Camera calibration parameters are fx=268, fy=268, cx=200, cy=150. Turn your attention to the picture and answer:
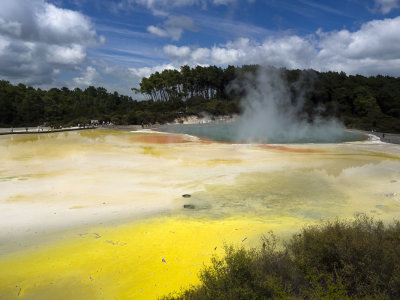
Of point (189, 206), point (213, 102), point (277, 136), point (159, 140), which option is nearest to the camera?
point (189, 206)

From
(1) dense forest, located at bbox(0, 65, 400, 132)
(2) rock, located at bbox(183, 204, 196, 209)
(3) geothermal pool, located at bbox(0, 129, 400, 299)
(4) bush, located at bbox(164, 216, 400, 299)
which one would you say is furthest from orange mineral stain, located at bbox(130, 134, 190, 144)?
(1) dense forest, located at bbox(0, 65, 400, 132)

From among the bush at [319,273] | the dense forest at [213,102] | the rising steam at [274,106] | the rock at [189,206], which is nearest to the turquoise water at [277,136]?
the rising steam at [274,106]

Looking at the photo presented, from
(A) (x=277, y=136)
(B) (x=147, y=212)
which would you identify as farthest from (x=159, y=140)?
(B) (x=147, y=212)

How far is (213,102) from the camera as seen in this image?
66.7 meters

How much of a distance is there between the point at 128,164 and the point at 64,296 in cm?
1030

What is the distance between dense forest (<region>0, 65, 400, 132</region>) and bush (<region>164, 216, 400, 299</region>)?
42.6 m

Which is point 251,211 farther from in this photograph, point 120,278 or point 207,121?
point 207,121

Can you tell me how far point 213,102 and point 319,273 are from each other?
64.0 m

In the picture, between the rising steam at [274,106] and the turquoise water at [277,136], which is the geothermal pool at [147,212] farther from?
the rising steam at [274,106]

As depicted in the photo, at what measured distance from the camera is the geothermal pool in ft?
16.3

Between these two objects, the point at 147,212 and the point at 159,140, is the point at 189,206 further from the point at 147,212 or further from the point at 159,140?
the point at 159,140

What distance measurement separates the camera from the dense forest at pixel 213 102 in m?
52.8

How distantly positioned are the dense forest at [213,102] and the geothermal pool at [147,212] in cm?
3704

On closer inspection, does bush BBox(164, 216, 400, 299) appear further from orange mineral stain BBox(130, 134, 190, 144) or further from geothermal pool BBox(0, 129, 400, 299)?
orange mineral stain BBox(130, 134, 190, 144)
